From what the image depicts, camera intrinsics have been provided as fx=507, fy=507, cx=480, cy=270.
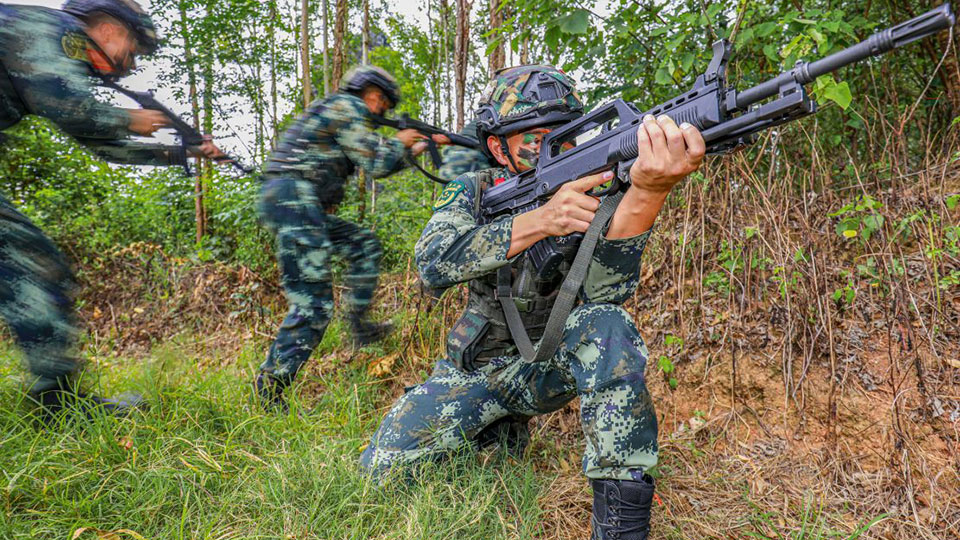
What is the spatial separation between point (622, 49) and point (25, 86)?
344 centimetres

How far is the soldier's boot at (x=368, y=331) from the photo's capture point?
3.15 m

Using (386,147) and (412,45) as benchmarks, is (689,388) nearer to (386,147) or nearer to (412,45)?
(386,147)

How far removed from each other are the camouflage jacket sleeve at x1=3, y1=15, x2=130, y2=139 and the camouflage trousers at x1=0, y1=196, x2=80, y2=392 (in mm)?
454

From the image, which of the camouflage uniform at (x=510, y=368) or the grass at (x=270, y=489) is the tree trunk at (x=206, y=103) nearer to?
the grass at (x=270, y=489)

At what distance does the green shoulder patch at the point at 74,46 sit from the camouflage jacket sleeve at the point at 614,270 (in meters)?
2.30

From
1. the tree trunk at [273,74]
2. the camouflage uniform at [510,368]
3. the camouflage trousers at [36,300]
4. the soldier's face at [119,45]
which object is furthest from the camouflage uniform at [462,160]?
the tree trunk at [273,74]

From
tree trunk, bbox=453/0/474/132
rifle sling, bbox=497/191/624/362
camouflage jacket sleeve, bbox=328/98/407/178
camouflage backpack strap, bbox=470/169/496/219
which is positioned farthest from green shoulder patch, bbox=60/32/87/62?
→ tree trunk, bbox=453/0/474/132

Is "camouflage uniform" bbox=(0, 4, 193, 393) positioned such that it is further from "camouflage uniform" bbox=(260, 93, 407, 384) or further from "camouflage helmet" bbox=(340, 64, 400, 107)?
"camouflage helmet" bbox=(340, 64, 400, 107)

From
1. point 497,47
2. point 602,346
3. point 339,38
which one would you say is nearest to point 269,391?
point 602,346

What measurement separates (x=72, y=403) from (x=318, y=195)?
147 cm

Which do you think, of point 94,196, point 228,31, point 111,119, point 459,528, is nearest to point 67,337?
point 111,119

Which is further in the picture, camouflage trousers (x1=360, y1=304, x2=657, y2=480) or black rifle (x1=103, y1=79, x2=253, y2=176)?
black rifle (x1=103, y1=79, x2=253, y2=176)

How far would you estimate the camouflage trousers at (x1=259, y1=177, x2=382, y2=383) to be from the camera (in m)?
2.67

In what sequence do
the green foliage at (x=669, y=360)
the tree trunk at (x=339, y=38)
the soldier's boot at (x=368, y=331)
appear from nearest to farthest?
the green foliage at (x=669, y=360)
the soldier's boot at (x=368, y=331)
the tree trunk at (x=339, y=38)
